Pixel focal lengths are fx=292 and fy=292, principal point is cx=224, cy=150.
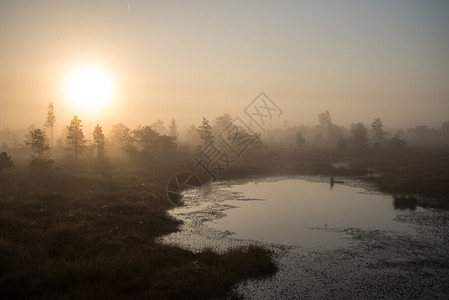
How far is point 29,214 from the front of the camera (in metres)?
25.3

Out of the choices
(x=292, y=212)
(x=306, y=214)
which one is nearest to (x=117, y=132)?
(x=292, y=212)

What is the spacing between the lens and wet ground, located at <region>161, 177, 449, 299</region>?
14953 millimetres

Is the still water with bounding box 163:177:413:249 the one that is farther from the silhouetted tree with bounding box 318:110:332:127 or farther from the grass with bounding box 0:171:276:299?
A: the silhouetted tree with bounding box 318:110:332:127

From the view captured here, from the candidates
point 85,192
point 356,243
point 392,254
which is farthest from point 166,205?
point 392,254

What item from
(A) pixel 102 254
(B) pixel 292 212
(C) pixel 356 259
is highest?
(A) pixel 102 254

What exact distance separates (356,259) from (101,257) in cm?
1610

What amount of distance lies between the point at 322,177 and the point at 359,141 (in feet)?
175

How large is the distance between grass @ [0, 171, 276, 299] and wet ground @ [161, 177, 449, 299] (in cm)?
167

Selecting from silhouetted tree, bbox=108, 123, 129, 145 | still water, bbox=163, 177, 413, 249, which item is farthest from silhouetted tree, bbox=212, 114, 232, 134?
still water, bbox=163, 177, 413, 249

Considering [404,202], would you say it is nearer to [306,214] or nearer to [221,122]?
[306,214]

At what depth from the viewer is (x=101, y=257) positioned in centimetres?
1738

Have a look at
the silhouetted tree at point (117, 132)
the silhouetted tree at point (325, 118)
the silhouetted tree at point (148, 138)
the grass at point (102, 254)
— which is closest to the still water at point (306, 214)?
the grass at point (102, 254)

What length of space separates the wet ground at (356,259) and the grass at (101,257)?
5.47 ft

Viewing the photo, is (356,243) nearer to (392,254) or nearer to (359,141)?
(392,254)
